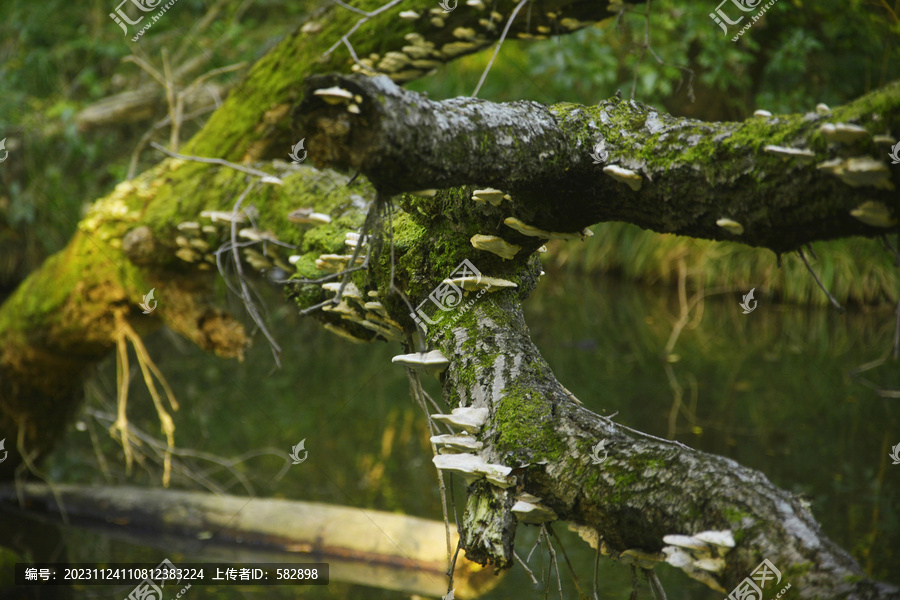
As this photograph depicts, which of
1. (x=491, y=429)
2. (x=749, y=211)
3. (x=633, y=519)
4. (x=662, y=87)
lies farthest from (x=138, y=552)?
(x=662, y=87)

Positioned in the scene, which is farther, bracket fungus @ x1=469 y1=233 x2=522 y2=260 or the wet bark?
bracket fungus @ x1=469 y1=233 x2=522 y2=260

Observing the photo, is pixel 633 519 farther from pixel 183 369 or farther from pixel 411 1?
pixel 183 369

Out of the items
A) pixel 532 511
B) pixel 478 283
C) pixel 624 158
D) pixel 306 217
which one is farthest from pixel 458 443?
pixel 306 217

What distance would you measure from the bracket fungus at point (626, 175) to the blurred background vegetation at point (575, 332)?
5.53ft

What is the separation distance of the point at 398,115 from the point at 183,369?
5450mm

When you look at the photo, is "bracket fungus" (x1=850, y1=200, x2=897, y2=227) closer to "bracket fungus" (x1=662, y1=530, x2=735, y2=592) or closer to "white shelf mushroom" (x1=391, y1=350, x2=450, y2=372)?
"bracket fungus" (x1=662, y1=530, x2=735, y2=592)

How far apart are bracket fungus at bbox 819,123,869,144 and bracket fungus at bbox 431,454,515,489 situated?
688 mm

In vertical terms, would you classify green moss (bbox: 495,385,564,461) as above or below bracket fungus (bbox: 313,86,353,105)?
below

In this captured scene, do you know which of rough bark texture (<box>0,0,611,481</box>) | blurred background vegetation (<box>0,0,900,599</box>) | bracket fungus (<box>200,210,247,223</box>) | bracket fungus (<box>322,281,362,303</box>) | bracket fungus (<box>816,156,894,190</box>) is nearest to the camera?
bracket fungus (<box>816,156,894,190</box>)

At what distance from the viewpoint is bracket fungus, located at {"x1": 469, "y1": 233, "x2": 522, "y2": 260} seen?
Answer: 134 centimetres

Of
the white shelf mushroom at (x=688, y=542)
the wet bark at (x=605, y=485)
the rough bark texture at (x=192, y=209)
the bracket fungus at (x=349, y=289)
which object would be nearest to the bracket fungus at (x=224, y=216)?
the rough bark texture at (x=192, y=209)

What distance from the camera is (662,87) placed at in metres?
4.85

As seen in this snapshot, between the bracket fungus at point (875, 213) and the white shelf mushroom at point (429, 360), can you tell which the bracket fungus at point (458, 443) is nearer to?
the white shelf mushroom at point (429, 360)

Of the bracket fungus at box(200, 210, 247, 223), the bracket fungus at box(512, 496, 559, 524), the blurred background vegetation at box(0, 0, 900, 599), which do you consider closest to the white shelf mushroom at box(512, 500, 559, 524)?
the bracket fungus at box(512, 496, 559, 524)
